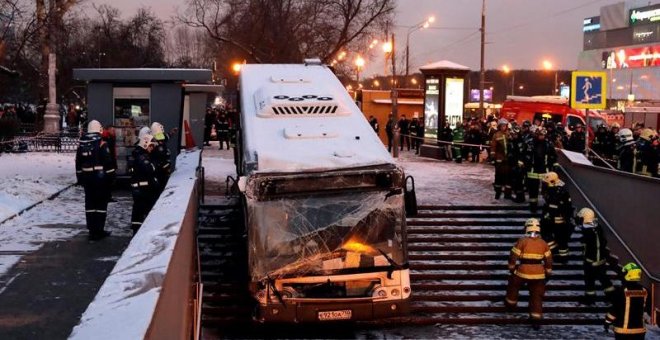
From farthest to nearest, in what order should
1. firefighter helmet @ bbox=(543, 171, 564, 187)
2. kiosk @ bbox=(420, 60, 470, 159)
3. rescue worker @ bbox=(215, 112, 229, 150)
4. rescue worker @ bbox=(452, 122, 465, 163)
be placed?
rescue worker @ bbox=(215, 112, 229, 150) < kiosk @ bbox=(420, 60, 470, 159) < rescue worker @ bbox=(452, 122, 465, 163) < firefighter helmet @ bbox=(543, 171, 564, 187)

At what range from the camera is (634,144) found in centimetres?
1770

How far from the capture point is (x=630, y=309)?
33.7 ft

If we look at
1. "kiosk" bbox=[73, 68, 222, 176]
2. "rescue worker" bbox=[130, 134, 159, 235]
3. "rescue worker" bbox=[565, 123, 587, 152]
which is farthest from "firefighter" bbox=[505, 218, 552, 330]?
"rescue worker" bbox=[565, 123, 587, 152]

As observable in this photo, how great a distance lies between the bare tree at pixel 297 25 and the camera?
4081 cm

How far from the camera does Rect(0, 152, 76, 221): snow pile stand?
55.9 feet

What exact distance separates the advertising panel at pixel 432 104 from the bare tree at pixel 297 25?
11580mm

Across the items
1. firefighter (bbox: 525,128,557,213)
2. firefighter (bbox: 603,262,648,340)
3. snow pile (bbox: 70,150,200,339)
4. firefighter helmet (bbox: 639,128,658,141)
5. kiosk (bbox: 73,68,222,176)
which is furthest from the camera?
kiosk (bbox: 73,68,222,176)

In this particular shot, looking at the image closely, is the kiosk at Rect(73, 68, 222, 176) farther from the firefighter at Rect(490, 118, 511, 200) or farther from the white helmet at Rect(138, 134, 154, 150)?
the firefighter at Rect(490, 118, 511, 200)

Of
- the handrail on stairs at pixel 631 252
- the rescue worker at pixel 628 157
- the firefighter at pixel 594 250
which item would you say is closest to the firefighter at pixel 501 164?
the handrail on stairs at pixel 631 252

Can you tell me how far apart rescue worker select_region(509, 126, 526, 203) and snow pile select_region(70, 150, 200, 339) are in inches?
378

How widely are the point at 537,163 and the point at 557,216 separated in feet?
9.02

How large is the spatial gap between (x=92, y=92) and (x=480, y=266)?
37.4ft

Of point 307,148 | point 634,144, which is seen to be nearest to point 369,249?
point 307,148

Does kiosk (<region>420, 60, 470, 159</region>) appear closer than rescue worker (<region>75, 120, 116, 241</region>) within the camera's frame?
No
